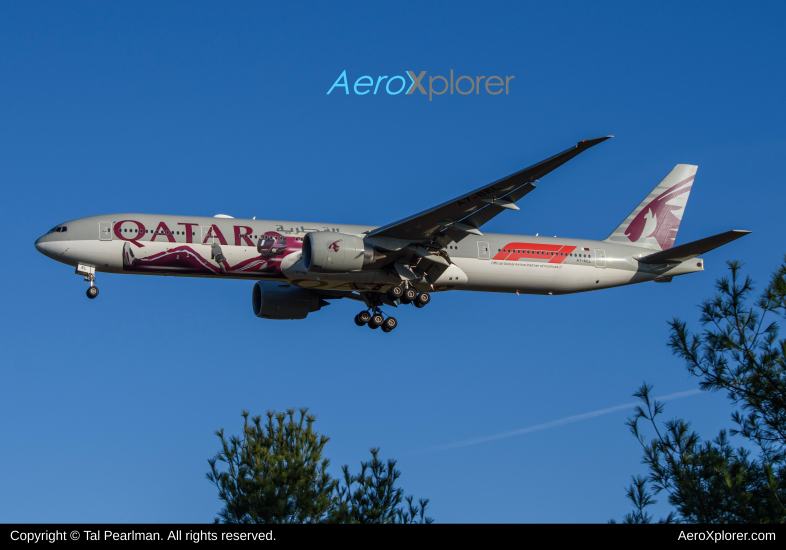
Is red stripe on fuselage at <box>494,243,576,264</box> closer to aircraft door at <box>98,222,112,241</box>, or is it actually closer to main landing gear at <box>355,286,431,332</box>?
main landing gear at <box>355,286,431,332</box>

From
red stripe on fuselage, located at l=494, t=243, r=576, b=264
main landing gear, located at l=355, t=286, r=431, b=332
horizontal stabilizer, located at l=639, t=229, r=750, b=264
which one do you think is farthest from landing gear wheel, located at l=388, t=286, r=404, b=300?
horizontal stabilizer, located at l=639, t=229, r=750, b=264

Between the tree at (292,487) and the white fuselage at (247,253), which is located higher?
the white fuselage at (247,253)

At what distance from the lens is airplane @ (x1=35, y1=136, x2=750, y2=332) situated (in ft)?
99.3

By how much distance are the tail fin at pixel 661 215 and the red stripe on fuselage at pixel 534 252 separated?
435cm

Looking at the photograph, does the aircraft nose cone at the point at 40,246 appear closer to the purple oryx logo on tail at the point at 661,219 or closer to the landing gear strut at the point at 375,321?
the landing gear strut at the point at 375,321

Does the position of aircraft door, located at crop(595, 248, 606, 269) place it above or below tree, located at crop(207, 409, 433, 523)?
above

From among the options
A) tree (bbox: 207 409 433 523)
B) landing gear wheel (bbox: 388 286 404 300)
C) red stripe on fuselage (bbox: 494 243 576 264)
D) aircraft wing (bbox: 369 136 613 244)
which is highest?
red stripe on fuselage (bbox: 494 243 576 264)

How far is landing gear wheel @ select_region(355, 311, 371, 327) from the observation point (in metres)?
34.5

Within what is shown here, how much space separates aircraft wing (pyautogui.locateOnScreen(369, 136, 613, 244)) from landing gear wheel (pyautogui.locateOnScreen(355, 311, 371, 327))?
4.52 meters

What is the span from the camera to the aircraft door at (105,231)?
30.4 m

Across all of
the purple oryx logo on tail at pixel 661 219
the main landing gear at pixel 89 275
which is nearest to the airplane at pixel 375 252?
the main landing gear at pixel 89 275

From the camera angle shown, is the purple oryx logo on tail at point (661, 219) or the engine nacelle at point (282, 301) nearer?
the engine nacelle at point (282, 301)

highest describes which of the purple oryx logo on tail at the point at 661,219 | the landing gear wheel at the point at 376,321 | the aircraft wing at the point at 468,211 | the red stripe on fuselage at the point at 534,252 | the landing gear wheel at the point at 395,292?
the purple oryx logo on tail at the point at 661,219

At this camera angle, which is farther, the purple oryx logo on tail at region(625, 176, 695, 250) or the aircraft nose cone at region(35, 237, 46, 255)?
the purple oryx logo on tail at region(625, 176, 695, 250)
